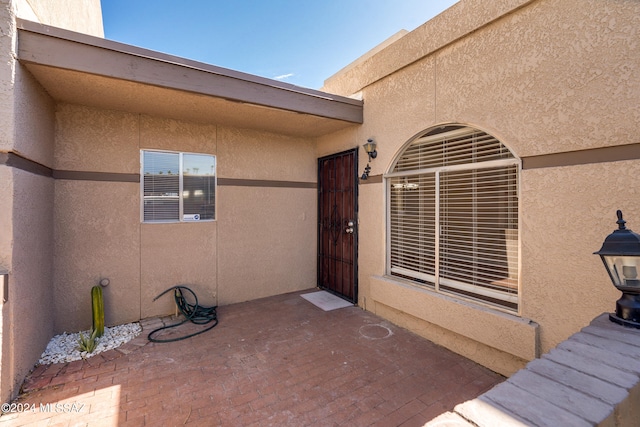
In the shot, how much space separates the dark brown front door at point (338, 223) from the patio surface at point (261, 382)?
1497 millimetres

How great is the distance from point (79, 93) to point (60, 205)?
1590mm

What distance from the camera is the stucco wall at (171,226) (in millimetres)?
4215

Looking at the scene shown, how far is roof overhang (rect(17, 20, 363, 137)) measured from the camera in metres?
3.08

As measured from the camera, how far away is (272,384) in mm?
3033

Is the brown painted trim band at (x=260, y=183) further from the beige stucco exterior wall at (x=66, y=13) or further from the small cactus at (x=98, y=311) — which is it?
the beige stucco exterior wall at (x=66, y=13)

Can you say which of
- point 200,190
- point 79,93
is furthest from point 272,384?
point 79,93

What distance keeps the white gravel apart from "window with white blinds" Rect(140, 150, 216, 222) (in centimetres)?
169

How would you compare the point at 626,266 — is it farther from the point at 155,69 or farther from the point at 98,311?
the point at 98,311

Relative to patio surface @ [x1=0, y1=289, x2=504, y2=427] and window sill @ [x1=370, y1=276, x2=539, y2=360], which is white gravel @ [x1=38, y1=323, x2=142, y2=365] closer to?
patio surface @ [x1=0, y1=289, x2=504, y2=427]

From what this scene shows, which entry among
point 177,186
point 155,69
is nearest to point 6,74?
point 155,69

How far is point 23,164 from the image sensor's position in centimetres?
309

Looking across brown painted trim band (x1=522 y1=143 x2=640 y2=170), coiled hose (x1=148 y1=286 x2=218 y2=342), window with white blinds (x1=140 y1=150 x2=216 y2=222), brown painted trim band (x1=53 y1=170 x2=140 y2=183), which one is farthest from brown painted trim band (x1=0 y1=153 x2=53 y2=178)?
brown painted trim band (x1=522 y1=143 x2=640 y2=170)

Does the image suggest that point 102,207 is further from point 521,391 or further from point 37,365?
point 521,391

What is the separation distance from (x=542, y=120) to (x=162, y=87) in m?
4.33
